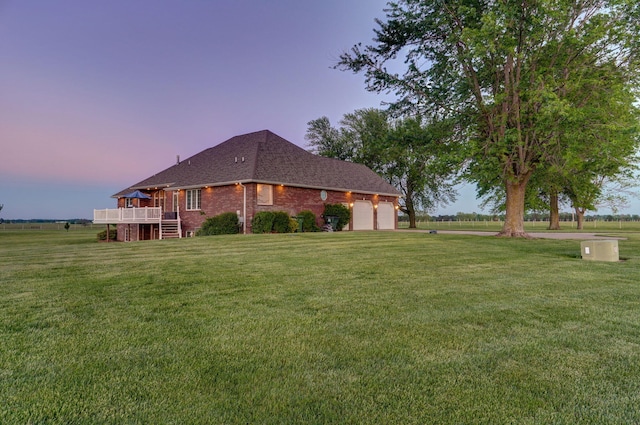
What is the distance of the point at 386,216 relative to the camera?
27.5m

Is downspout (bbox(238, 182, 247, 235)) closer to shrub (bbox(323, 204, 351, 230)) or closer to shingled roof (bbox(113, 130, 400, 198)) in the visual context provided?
shingled roof (bbox(113, 130, 400, 198))

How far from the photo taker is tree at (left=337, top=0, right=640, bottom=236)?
39.9ft

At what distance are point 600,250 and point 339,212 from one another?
14.7 metres

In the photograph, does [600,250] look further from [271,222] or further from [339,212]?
[339,212]

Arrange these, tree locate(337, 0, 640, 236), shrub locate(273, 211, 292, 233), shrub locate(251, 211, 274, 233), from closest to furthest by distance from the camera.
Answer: tree locate(337, 0, 640, 236), shrub locate(251, 211, 274, 233), shrub locate(273, 211, 292, 233)

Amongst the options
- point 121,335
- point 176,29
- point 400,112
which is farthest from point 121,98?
point 121,335

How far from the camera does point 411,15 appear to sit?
14242 mm

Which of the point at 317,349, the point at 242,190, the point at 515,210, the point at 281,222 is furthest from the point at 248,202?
the point at 317,349

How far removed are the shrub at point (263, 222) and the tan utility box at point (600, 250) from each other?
13.2 m

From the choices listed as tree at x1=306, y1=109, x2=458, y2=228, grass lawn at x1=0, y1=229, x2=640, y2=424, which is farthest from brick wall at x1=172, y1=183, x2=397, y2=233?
grass lawn at x1=0, y1=229, x2=640, y2=424

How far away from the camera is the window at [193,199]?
829 inches

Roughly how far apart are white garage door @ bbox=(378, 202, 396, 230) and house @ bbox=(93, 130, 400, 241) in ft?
2.51

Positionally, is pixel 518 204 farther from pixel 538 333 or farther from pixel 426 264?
pixel 538 333

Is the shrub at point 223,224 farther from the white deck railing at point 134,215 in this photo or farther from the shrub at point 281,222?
the white deck railing at point 134,215
